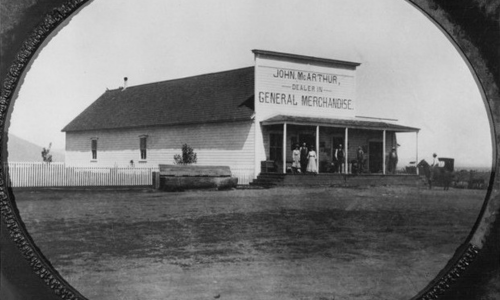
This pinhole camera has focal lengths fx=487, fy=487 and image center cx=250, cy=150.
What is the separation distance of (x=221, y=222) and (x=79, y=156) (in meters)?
0.64

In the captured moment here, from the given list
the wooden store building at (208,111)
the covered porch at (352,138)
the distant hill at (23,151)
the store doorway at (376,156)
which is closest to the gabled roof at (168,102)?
the wooden store building at (208,111)

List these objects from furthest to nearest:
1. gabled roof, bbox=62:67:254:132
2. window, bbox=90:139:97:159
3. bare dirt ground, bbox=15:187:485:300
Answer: window, bbox=90:139:97:159
gabled roof, bbox=62:67:254:132
bare dirt ground, bbox=15:187:485:300

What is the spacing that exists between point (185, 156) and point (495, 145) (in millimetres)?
1131

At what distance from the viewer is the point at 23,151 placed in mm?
1752

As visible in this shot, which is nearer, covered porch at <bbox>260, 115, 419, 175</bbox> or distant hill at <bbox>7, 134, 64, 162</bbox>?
distant hill at <bbox>7, 134, 64, 162</bbox>

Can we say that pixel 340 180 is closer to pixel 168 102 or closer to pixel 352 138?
pixel 352 138

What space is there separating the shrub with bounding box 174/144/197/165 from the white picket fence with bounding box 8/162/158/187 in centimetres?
18

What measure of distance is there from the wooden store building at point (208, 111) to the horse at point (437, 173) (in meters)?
0.13

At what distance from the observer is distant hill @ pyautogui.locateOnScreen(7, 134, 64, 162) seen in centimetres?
168

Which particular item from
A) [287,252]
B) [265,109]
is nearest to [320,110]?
[265,109]

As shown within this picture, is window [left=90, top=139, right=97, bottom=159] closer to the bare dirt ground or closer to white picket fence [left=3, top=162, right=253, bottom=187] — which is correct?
white picket fence [left=3, top=162, right=253, bottom=187]

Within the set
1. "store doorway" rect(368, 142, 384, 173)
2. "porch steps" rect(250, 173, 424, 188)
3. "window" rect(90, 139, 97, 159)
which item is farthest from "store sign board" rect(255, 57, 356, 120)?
"window" rect(90, 139, 97, 159)

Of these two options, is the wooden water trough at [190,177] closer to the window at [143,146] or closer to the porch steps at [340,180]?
the window at [143,146]

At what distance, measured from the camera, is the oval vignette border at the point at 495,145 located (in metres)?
1.60
